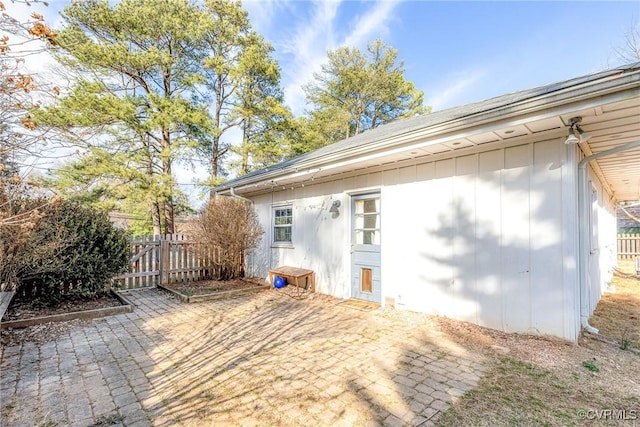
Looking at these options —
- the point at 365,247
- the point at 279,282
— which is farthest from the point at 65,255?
the point at 365,247

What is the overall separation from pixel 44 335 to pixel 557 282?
7008mm

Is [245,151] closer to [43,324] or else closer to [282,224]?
[282,224]

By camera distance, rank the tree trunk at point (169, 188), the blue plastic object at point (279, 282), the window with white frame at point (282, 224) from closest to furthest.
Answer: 1. the blue plastic object at point (279, 282)
2. the window with white frame at point (282, 224)
3. the tree trunk at point (169, 188)

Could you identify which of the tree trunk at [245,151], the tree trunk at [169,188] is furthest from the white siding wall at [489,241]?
the tree trunk at [169,188]

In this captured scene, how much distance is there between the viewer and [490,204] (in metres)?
4.42

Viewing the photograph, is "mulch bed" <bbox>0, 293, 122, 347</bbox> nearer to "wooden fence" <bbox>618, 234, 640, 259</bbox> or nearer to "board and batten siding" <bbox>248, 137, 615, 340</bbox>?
"board and batten siding" <bbox>248, 137, 615, 340</bbox>

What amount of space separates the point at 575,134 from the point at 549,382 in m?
2.79

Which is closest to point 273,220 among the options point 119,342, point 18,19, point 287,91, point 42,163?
point 119,342

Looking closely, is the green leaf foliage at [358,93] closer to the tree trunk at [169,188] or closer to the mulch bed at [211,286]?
Result: the tree trunk at [169,188]

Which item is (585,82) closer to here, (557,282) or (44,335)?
(557,282)

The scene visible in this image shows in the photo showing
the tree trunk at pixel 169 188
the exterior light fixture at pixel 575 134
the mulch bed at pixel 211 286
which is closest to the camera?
the exterior light fixture at pixel 575 134

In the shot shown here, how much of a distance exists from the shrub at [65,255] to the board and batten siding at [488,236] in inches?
203

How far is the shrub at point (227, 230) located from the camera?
8008 mm

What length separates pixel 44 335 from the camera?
4184 mm
